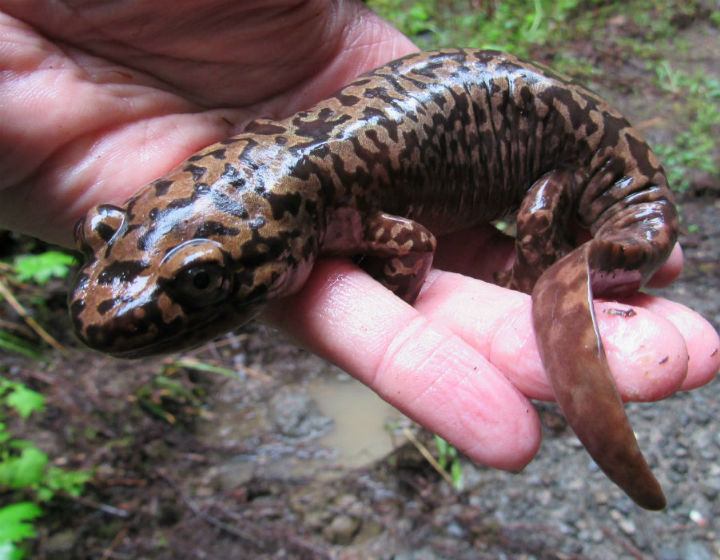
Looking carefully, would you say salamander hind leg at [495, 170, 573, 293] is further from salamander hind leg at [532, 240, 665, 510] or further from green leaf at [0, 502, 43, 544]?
green leaf at [0, 502, 43, 544]

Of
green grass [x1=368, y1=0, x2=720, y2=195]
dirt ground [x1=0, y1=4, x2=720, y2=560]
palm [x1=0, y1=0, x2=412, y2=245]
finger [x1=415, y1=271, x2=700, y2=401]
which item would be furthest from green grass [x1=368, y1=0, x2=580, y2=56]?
finger [x1=415, y1=271, x2=700, y2=401]

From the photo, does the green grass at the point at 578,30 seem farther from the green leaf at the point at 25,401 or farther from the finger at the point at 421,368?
the green leaf at the point at 25,401

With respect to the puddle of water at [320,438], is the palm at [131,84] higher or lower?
higher

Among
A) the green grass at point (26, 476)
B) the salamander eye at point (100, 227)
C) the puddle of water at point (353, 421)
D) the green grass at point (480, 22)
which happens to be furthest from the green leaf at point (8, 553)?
the green grass at point (480, 22)

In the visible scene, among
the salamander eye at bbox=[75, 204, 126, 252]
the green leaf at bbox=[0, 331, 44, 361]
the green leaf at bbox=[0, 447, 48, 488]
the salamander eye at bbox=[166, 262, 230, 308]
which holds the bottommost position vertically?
the green leaf at bbox=[0, 331, 44, 361]

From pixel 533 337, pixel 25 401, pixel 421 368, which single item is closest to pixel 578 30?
pixel 533 337
